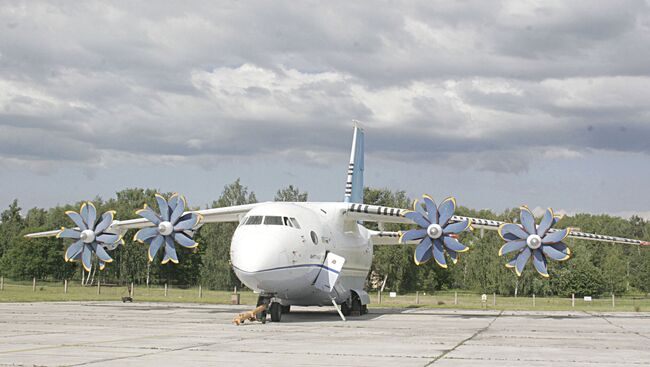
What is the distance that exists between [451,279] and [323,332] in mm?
73108

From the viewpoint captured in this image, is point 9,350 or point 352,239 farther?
point 352,239

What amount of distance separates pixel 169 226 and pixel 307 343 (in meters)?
13.6

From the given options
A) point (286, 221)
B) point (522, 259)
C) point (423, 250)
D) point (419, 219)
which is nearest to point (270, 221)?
point (286, 221)

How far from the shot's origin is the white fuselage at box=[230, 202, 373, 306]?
21.5 metres

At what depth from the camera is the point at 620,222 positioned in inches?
4993

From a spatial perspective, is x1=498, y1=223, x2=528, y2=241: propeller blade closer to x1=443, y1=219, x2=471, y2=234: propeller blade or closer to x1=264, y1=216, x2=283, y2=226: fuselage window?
x1=443, y1=219, x2=471, y2=234: propeller blade

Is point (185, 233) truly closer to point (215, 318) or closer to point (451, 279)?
point (215, 318)

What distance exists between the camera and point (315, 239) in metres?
24.0

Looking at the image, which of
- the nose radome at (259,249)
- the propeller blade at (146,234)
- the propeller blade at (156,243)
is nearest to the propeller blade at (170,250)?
the propeller blade at (156,243)

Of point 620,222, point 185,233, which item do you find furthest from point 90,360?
point 620,222

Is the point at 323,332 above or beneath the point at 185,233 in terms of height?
beneath

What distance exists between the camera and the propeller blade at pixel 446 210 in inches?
1021

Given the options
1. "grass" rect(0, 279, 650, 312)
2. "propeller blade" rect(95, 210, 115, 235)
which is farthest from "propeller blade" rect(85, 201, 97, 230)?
"grass" rect(0, 279, 650, 312)

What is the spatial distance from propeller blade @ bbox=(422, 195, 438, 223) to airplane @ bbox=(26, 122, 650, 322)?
0.11 feet
